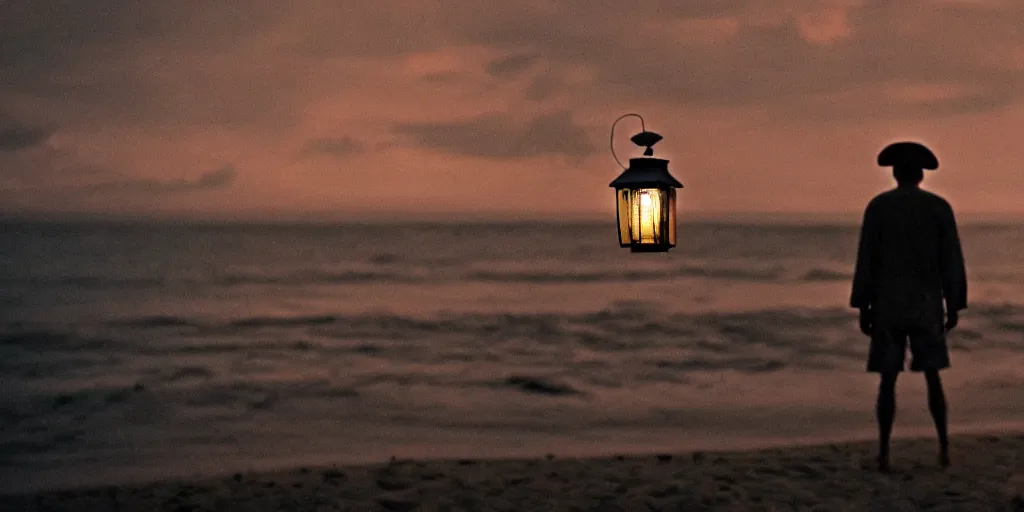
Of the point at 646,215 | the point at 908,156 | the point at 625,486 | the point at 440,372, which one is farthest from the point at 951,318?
the point at 440,372

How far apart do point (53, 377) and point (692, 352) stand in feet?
36.3

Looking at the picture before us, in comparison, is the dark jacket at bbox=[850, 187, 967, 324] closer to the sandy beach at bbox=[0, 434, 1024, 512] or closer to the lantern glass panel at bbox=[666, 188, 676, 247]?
the sandy beach at bbox=[0, 434, 1024, 512]

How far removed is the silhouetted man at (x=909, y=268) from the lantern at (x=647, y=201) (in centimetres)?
143

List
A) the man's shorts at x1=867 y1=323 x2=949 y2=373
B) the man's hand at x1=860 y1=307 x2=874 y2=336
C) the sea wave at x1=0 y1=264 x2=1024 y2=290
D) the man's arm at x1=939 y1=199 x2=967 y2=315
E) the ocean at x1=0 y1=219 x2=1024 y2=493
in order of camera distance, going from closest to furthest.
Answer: the man's arm at x1=939 y1=199 x2=967 y2=315
the man's shorts at x1=867 y1=323 x2=949 y2=373
the man's hand at x1=860 y1=307 x2=874 y2=336
the ocean at x1=0 y1=219 x2=1024 y2=493
the sea wave at x1=0 y1=264 x2=1024 y2=290

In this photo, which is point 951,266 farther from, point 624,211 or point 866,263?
point 624,211

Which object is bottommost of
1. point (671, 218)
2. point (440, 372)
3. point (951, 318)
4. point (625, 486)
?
point (625, 486)

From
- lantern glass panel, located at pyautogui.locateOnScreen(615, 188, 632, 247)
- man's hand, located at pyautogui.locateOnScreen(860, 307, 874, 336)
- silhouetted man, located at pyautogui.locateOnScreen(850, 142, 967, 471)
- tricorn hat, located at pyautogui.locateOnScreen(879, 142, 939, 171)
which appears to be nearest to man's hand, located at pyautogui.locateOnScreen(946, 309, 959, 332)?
silhouetted man, located at pyautogui.locateOnScreen(850, 142, 967, 471)

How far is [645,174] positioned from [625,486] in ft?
7.79

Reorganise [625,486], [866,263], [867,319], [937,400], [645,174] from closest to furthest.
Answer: [645,174]
[866,263]
[867,319]
[937,400]
[625,486]

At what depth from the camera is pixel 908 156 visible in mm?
6613

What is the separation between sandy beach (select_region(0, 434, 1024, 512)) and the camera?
654 cm

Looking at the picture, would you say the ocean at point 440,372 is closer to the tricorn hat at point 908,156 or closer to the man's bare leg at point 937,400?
the man's bare leg at point 937,400

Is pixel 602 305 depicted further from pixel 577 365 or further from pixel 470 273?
pixel 470 273

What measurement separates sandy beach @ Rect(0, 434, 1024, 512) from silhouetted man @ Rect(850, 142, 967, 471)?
90 cm
